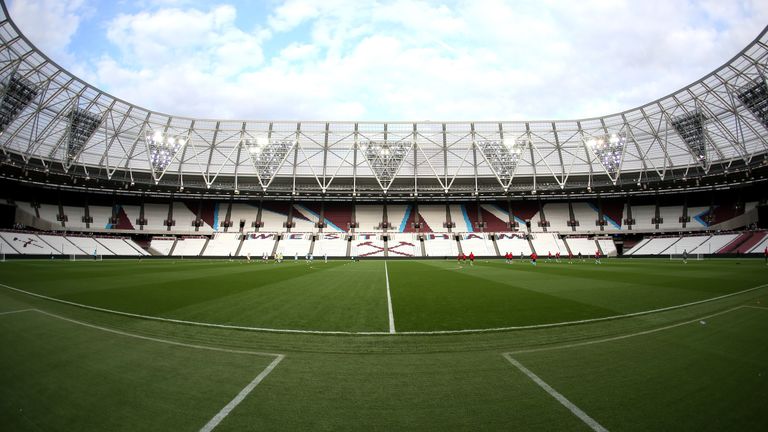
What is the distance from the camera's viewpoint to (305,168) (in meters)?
53.6

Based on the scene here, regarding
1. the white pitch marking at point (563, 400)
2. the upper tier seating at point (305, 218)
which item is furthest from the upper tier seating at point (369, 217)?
the white pitch marking at point (563, 400)

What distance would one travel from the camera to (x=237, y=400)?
371 cm

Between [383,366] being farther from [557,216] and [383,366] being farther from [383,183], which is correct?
[557,216]

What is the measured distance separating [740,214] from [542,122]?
2983cm

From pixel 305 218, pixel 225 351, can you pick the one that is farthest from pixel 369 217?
pixel 225 351

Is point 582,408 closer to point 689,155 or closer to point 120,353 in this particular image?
point 120,353

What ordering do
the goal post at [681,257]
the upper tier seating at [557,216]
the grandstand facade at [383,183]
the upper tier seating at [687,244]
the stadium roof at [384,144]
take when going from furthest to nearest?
1. the upper tier seating at [557,216]
2. the upper tier seating at [687,244]
3. the goal post at [681,257]
4. the grandstand facade at [383,183]
5. the stadium roof at [384,144]

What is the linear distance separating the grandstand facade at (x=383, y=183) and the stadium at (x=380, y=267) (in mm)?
360

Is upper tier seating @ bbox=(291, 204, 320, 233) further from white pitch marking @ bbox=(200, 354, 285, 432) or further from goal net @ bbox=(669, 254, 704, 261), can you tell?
white pitch marking @ bbox=(200, 354, 285, 432)

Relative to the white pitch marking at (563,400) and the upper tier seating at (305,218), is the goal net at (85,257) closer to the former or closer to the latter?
the upper tier seating at (305,218)

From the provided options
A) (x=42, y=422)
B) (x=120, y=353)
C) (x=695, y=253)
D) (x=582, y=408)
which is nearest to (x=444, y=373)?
(x=582, y=408)

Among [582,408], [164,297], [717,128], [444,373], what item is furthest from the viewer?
[717,128]

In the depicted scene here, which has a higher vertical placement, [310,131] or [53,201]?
[310,131]

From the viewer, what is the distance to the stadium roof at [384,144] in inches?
1430
